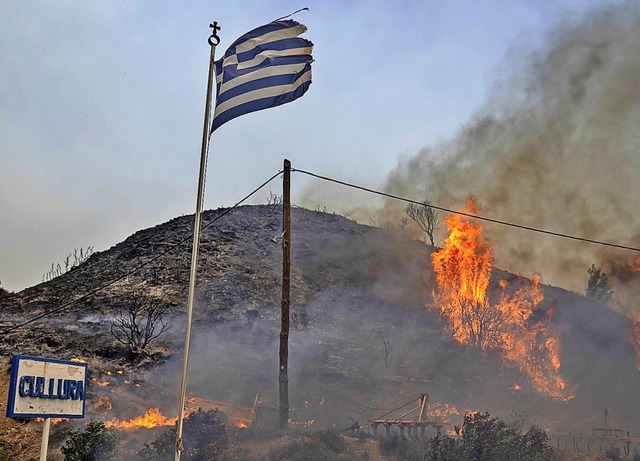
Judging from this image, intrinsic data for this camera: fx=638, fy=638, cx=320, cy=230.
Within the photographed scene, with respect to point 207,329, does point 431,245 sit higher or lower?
higher

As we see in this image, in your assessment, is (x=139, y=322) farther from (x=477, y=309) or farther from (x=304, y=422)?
(x=477, y=309)

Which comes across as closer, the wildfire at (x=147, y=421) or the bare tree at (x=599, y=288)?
the wildfire at (x=147, y=421)

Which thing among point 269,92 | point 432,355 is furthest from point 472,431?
point 432,355

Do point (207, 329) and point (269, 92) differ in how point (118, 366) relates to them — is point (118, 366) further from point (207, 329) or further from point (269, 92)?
point (269, 92)

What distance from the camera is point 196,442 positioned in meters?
21.9

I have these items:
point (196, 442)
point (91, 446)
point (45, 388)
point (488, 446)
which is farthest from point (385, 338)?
point (45, 388)

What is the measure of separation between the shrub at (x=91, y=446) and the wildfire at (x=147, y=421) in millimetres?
4091

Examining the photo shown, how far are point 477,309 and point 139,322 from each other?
23607mm

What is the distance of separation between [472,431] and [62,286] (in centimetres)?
3829

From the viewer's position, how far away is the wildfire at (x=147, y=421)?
79.3ft

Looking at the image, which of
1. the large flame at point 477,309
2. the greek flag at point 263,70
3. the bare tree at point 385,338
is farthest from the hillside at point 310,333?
the greek flag at point 263,70

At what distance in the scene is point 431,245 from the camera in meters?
67.1

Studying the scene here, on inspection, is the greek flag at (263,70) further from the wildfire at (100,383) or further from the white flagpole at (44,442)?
the wildfire at (100,383)

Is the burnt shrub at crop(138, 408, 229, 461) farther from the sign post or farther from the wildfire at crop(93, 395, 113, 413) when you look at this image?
the sign post
